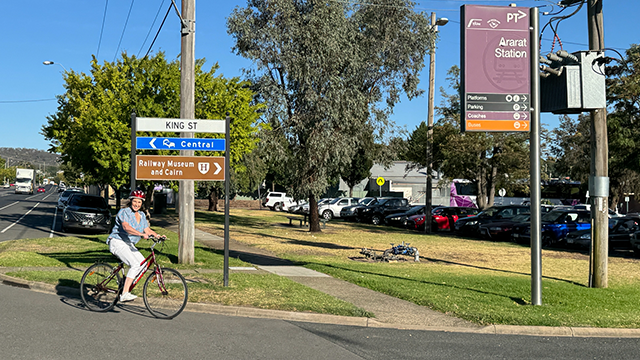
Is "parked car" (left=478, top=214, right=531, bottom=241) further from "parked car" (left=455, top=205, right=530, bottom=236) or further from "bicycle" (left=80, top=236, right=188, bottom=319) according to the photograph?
"bicycle" (left=80, top=236, right=188, bottom=319)

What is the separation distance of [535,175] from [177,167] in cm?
699

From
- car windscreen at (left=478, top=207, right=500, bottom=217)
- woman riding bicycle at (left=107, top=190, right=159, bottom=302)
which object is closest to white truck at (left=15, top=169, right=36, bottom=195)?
car windscreen at (left=478, top=207, right=500, bottom=217)

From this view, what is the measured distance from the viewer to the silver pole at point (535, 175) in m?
10.4

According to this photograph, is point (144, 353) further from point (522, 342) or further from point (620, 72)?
point (620, 72)

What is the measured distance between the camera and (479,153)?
Answer: 127 ft

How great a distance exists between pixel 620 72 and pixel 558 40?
15.4m

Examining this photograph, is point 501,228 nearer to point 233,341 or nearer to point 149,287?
point 149,287

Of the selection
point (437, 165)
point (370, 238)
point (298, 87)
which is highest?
point (298, 87)

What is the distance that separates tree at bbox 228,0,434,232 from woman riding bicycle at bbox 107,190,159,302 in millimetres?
18775

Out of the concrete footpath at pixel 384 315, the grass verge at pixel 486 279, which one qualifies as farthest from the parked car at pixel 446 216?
the concrete footpath at pixel 384 315

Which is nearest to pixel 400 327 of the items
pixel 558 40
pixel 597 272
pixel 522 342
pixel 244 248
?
pixel 522 342

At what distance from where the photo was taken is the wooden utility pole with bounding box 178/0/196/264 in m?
14.4

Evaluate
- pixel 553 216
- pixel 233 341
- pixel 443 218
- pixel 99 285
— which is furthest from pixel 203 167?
pixel 443 218

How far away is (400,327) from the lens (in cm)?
873
